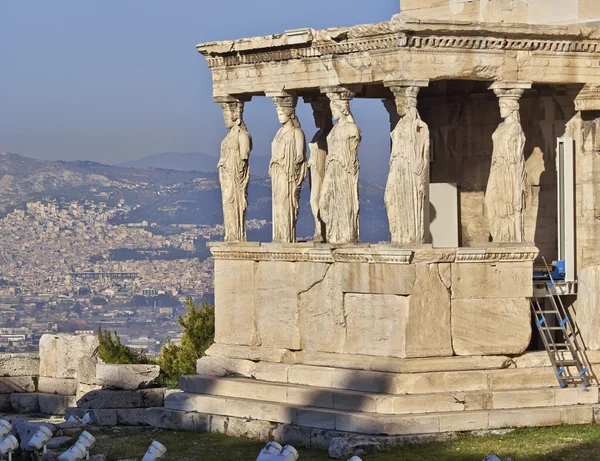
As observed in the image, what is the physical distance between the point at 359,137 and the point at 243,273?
2.81m

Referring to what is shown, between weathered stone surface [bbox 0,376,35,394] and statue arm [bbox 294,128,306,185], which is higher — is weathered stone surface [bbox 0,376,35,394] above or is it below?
below

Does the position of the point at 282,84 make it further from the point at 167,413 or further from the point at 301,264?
the point at 167,413

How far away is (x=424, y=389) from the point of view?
22.1 metres

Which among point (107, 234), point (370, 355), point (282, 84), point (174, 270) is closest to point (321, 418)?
point (370, 355)

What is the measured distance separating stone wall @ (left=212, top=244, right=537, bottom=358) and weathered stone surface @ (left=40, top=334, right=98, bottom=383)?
18.4ft

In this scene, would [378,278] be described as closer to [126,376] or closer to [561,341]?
[561,341]

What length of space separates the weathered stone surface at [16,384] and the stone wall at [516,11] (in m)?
9.10

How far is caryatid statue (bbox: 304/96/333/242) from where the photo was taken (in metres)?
24.8

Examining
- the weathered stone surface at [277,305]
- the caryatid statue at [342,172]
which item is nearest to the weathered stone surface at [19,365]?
the weathered stone surface at [277,305]

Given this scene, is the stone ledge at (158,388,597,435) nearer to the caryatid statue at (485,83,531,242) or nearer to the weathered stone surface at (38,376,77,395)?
the caryatid statue at (485,83,531,242)

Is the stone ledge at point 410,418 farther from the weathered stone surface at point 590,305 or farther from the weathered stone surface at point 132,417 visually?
the weathered stone surface at point 132,417

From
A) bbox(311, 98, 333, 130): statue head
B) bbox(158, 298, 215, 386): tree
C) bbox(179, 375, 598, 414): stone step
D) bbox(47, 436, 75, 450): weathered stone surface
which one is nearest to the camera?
bbox(179, 375, 598, 414): stone step

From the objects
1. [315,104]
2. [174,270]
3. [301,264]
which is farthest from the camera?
[174,270]

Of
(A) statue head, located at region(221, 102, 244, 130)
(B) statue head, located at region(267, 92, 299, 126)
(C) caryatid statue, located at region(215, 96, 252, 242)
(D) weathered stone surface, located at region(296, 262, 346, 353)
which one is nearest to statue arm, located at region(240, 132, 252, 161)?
(C) caryatid statue, located at region(215, 96, 252, 242)
